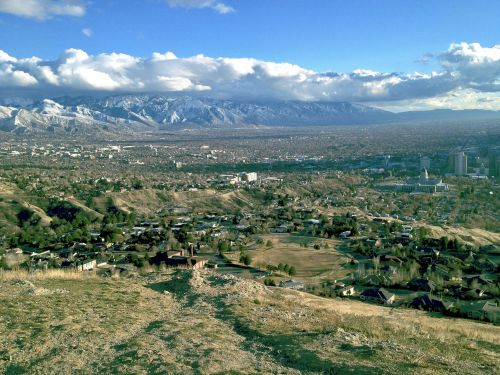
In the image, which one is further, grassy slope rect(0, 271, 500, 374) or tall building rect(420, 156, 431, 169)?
tall building rect(420, 156, 431, 169)

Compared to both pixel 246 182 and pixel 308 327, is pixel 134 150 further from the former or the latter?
pixel 308 327

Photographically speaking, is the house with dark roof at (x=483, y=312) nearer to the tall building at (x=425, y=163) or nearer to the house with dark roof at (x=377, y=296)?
the house with dark roof at (x=377, y=296)

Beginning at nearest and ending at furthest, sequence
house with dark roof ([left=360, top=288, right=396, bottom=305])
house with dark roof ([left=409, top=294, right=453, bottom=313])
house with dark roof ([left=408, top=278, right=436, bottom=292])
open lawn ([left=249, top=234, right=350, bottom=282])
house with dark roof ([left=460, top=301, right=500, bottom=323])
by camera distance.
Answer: house with dark roof ([left=460, top=301, right=500, bottom=323])
house with dark roof ([left=409, top=294, right=453, bottom=313])
house with dark roof ([left=360, top=288, right=396, bottom=305])
house with dark roof ([left=408, top=278, right=436, bottom=292])
open lawn ([left=249, top=234, right=350, bottom=282])

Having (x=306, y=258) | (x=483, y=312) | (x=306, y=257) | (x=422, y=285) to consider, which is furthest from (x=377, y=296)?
(x=306, y=257)

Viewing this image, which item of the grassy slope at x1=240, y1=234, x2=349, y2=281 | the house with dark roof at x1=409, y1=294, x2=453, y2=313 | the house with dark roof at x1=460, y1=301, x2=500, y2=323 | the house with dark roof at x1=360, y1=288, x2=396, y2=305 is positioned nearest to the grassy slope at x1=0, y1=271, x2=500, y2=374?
the house with dark roof at x1=460, y1=301, x2=500, y2=323

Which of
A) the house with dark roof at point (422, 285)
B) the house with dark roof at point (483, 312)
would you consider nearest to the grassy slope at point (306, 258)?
the house with dark roof at point (422, 285)

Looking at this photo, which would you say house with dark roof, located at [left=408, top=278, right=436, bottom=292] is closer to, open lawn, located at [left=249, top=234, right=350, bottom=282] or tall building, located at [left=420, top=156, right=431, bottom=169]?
open lawn, located at [left=249, top=234, right=350, bottom=282]

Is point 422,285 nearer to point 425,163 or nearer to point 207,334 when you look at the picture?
point 207,334

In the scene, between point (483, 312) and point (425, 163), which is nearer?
point (483, 312)
